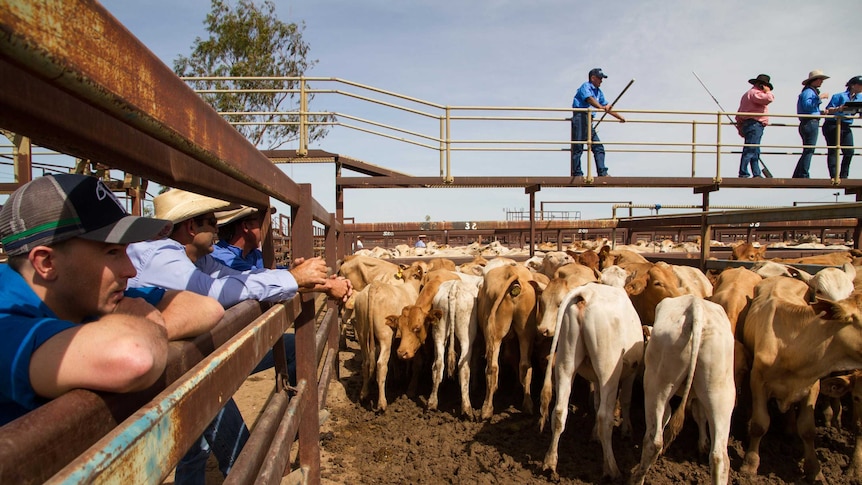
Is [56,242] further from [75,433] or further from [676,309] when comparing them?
[676,309]

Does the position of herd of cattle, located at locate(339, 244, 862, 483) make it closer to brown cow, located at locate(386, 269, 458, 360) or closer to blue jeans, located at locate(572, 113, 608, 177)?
brown cow, located at locate(386, 269, 458, 360)

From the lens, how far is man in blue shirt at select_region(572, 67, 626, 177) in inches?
406

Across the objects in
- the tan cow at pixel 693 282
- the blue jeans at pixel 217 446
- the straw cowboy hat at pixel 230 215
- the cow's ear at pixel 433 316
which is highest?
the straw cowboy hat at pixel 230 215

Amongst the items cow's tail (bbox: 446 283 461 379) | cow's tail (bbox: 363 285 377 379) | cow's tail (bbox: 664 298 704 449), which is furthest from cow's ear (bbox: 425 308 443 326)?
cow's tail (bbox: 664 298 704 449)

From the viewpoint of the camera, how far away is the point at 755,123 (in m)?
11.1

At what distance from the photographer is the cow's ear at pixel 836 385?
15.6 feet

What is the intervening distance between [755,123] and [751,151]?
588 millimetres

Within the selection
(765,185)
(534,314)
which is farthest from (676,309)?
(765,185)

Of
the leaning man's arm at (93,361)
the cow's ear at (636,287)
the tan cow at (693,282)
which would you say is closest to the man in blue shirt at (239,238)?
the leaning man's arm at (93,361)

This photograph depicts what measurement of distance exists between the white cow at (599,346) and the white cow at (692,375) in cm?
40

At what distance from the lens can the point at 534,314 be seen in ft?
20.6

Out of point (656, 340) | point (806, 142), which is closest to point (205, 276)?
point (656, 340)

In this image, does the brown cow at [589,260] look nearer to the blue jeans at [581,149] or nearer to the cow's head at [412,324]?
the blue jeans at [581,149]

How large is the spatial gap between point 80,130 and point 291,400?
214 centimetres
